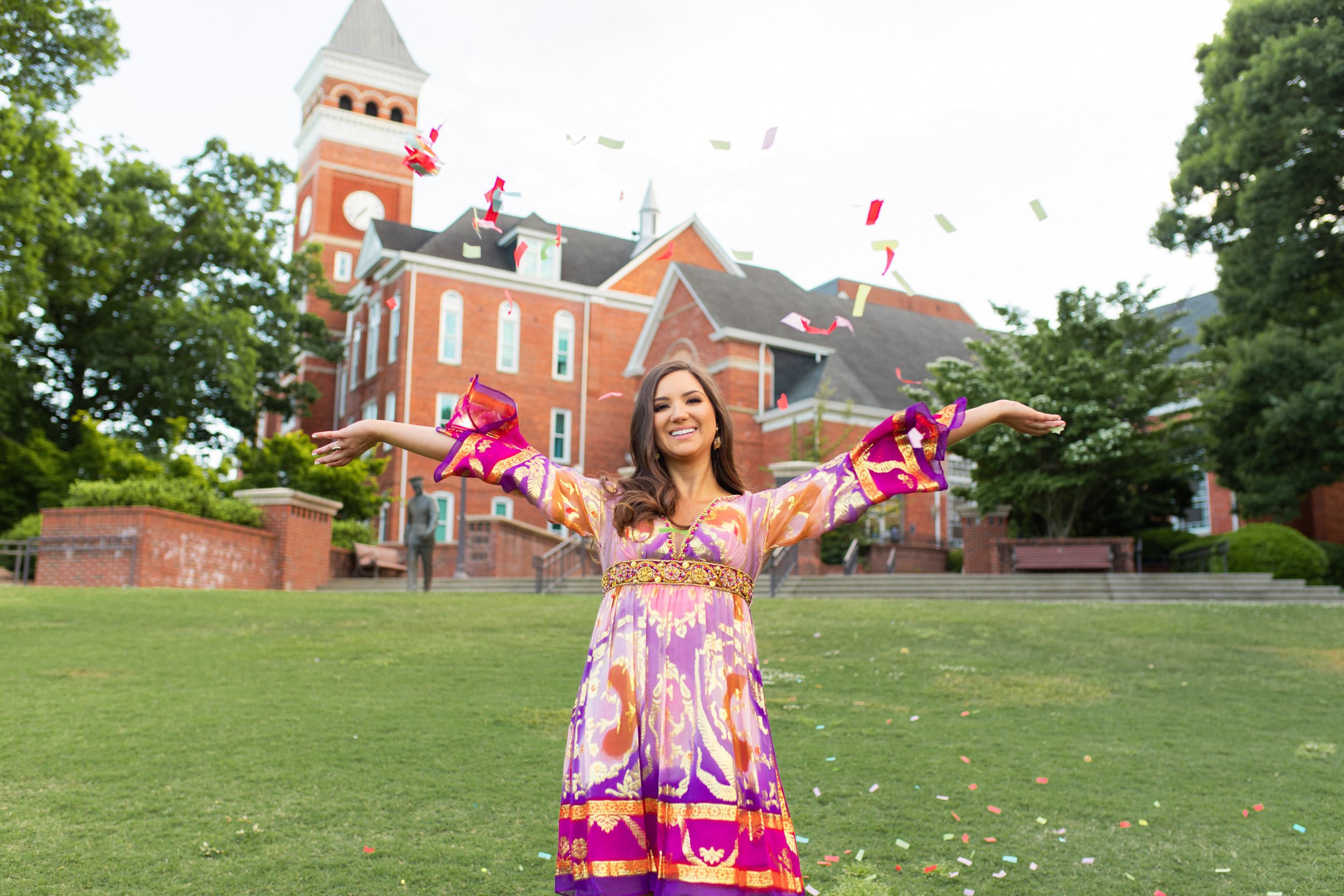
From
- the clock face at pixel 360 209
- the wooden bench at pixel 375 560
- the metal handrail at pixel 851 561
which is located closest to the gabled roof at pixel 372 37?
the clock face at pixel 360 209

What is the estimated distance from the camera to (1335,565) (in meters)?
21.2

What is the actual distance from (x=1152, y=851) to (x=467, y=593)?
40.5 ft

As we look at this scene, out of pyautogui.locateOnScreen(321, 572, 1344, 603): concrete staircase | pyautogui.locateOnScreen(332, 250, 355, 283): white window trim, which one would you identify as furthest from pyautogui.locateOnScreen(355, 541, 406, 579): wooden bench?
pyautogui.locateOnScreen(332, 250, 355, 283): white window trim

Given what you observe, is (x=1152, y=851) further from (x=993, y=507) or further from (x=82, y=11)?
(x=82, y=11)

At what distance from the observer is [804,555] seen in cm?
1950

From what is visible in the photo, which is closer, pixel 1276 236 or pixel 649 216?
pixel 1276 236

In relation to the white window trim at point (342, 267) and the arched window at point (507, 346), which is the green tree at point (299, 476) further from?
the white window trim at point (342, 267)

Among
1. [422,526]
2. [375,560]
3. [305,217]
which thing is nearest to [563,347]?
[375,560]

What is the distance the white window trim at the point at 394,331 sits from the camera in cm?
3525

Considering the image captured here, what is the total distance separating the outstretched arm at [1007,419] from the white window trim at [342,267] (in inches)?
1814

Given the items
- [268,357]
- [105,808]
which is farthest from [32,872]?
[268,357]

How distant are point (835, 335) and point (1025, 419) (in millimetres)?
31277

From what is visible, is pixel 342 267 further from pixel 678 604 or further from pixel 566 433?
pixel 678 604

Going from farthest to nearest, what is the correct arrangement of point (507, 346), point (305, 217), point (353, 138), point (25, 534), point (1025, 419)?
point (305, 217) < point (353, 138) < point (507, 346) < point (25, 534) < point (1025, 419)
